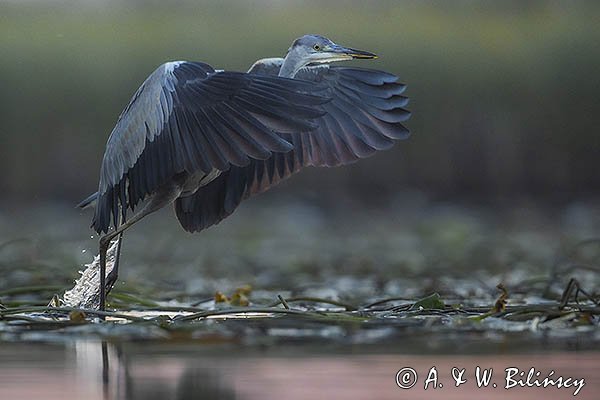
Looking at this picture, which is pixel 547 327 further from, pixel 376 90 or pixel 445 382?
pixel 376 90

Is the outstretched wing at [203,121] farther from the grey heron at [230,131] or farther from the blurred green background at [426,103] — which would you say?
the blurred green background at [426,103]

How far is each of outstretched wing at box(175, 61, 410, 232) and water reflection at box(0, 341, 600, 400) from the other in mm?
2255

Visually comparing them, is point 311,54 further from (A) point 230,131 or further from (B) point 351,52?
(A) point 230,131

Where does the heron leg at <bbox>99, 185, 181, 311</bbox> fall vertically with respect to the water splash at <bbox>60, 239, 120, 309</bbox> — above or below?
above

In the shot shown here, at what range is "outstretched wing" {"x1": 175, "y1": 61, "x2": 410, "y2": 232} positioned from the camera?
809cm

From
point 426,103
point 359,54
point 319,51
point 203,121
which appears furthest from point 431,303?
point 426,103

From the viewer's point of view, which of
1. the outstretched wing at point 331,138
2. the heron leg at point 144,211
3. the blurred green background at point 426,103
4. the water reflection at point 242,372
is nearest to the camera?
the water reflection at point 242,372

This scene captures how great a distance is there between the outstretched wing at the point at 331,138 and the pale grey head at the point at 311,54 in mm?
86

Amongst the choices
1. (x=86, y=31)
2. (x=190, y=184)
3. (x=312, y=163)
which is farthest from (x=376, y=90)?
(x=86, y=31)

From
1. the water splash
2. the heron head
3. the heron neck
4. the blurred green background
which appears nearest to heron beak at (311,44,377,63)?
the heron head

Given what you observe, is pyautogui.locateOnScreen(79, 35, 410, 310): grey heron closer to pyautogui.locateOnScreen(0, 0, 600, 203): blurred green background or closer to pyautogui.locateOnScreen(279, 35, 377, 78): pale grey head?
pyautogui.locateOnScreen(279, 35, 377, 78): pale grey head

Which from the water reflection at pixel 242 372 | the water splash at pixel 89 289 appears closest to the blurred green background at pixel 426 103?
the water splash at pixel 89 289

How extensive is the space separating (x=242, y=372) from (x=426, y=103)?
1083 centimetres

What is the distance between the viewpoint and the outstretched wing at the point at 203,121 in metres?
6.95
